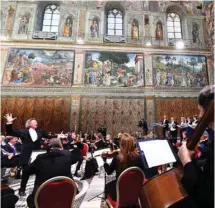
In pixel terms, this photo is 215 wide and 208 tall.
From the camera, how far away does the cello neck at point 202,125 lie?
39.2 inches

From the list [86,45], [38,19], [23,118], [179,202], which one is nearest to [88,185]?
[179,202]

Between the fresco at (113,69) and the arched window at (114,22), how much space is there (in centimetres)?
263

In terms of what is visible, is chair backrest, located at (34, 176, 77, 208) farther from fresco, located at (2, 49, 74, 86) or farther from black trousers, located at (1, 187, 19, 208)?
fresco, located at (2, 49, 74, 86)

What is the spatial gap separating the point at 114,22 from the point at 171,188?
17.5 metres

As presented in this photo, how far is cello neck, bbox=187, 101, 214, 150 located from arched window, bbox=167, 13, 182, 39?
17233 mm

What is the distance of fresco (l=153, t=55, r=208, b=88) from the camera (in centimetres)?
1467

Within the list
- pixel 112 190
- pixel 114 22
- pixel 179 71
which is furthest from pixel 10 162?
pixel 114 22

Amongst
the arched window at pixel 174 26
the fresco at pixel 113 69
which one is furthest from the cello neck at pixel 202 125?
the arched window at pixel 174 26

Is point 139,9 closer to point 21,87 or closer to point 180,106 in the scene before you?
point 180,106

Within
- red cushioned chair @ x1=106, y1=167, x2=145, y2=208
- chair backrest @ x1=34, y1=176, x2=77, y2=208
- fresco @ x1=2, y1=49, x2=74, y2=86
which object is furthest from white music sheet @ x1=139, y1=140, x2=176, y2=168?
fresco @ x1=2, y1=49, x2=74, y2=86

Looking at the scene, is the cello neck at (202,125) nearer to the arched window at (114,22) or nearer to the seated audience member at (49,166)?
the seated audience member at (49,166)

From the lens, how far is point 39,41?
14.7 meters

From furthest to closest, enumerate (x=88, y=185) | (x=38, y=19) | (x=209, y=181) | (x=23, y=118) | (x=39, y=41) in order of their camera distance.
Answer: (x=38, y=19)
(x=39, y=41)
(x=23, y=118)
(x=88, y=185)
(x=209, y=181)

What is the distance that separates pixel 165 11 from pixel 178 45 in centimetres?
379
